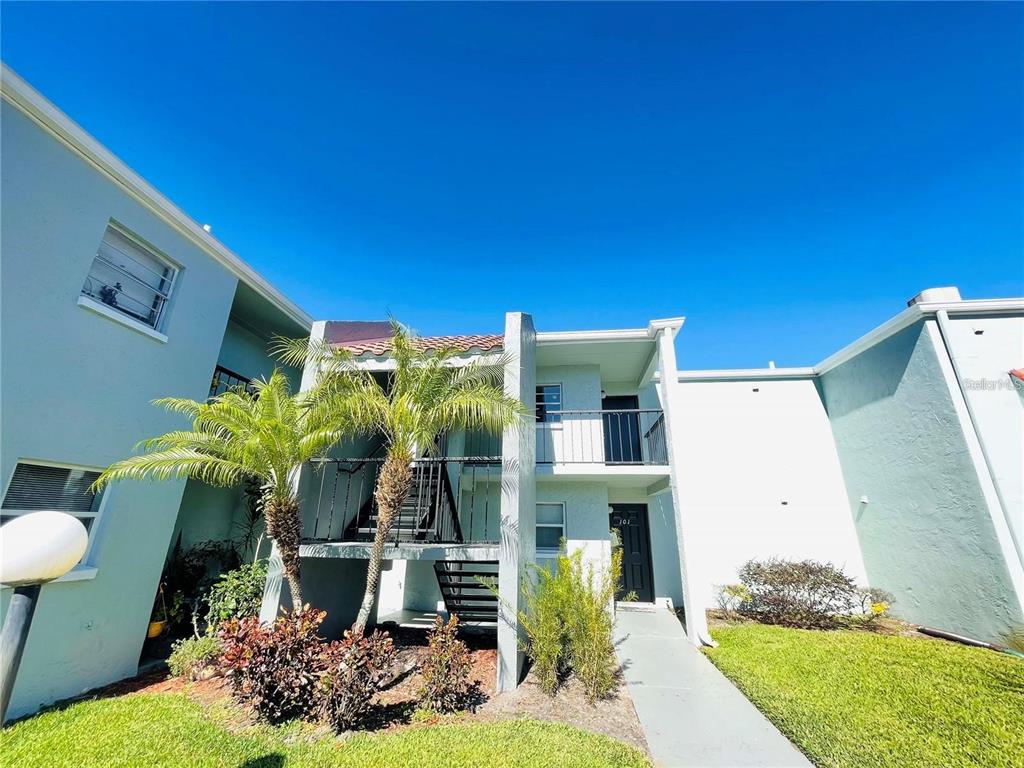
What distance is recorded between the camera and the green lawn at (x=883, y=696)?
4.80 m

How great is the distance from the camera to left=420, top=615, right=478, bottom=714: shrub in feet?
19.7

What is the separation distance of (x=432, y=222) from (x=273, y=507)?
10309mm

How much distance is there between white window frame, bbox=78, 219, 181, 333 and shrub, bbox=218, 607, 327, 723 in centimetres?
579

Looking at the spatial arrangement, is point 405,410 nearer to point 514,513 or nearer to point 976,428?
point 514,513

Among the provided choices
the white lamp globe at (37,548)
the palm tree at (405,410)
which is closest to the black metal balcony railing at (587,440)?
the palm tree at (405,410)

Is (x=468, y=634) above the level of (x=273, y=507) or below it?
below

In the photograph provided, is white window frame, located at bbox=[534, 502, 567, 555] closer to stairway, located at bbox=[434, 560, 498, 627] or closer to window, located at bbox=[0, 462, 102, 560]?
stairway, located at bbox=[434, 560, 498, 627]

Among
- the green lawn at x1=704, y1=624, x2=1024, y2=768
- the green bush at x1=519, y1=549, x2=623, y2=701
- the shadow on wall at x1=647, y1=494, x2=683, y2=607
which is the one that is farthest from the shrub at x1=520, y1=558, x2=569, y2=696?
the shadow on wall at x1=647, y1=494, x2=683, y2=607

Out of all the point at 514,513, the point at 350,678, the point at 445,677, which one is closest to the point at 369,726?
the point at 350,678

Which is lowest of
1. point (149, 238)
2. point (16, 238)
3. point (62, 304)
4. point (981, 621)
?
point (981, 621)

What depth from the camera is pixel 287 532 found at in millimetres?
6812

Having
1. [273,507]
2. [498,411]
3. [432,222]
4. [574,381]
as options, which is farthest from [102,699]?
[432,222]

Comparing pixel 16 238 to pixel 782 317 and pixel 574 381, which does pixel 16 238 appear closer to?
pixel 574 381

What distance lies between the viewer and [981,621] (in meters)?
8.65
